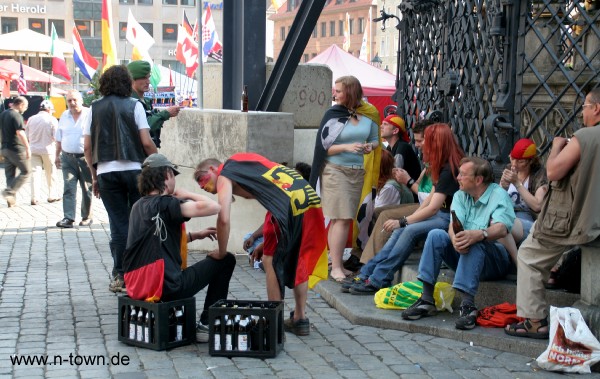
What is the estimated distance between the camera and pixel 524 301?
6086 mm

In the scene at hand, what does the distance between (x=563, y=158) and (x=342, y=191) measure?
2711 mm

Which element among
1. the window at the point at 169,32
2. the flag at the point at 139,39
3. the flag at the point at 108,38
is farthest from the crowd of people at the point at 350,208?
the window at the point at 169,32

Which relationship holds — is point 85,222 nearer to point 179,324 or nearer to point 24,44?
point 179,324

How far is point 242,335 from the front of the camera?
19.3ft

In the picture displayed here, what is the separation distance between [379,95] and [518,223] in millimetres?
17478

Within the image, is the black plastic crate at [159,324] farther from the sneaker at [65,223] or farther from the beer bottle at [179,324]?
the sneaker at [65,223]

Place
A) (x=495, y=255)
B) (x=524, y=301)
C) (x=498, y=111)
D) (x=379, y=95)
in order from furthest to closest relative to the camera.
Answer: (x=379, y=95) → (x=498, y=111) → (x=495, y=255) → (x=524, y=301)

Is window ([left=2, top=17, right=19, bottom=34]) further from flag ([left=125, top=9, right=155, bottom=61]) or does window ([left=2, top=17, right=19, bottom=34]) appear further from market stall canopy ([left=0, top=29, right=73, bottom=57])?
flag ([left=125, top=9, right=155, bottom=61])

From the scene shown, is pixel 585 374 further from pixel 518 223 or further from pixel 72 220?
pixel 72 220

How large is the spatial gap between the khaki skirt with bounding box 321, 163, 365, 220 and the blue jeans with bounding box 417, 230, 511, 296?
153 cm

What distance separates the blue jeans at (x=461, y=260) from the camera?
6.48 metres

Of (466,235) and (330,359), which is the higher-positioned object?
(466,235)

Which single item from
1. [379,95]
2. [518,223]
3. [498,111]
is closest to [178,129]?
[498,111]

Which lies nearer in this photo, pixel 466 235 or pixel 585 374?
pixel 585 374
